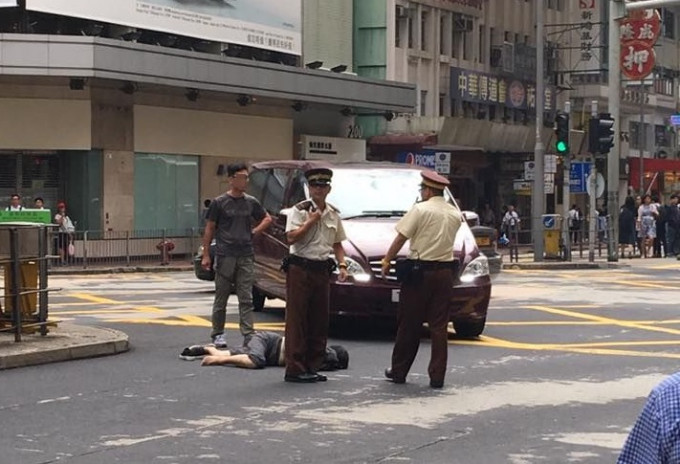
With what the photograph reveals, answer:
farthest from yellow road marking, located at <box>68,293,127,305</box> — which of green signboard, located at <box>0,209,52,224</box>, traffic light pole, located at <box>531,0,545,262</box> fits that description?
traffic light pole, located at <box>531,0,545,262</box>

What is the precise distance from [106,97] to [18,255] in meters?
21.0

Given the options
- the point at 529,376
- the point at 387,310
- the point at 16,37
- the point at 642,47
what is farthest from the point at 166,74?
the point at 529,376

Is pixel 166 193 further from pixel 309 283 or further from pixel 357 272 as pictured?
pixel 309 283

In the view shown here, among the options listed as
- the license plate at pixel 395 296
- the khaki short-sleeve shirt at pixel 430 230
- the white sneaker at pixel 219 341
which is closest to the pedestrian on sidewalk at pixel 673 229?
the license plate at pixel 395 296

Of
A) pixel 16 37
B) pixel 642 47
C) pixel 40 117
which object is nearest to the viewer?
pixel 16 37

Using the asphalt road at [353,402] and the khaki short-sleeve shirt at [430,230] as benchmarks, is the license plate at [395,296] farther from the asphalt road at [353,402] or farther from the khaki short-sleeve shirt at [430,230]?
the khaki short-sleeve shirt at [430,230]

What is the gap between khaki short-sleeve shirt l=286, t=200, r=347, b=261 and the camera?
1042cm

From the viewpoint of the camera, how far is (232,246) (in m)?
12.0

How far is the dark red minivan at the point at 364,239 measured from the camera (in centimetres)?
1323

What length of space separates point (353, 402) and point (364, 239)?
4.57 meters

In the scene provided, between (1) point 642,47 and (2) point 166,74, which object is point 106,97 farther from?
(1) point 642,47

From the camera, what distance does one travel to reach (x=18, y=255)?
12000mm

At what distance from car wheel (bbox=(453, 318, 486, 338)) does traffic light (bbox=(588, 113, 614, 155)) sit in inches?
670

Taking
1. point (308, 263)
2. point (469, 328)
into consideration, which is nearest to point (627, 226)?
point (469, 328)
